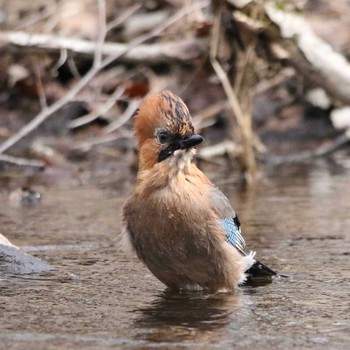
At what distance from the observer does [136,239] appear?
5242 mm

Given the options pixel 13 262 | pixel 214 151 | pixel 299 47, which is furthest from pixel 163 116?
pixel 214 151

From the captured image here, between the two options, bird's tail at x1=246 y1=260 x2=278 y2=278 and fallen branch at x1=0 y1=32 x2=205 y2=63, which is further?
fallen branch at x1=0 y1=32 x2=205 y2=63

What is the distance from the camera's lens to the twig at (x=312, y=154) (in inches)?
392

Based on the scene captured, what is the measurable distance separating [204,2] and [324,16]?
2574mm

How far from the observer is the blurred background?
29.1 feet

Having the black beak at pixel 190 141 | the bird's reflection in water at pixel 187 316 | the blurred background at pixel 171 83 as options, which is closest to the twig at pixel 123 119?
the blurred background at pixel 171 83

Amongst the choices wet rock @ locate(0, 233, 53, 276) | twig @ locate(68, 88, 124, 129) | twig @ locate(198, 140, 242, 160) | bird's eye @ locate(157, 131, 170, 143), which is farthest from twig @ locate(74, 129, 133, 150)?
bird's eye @ locate(157, 131, 170, 143)

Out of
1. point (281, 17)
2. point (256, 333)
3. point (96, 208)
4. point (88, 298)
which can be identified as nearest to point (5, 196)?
point (96, 208)

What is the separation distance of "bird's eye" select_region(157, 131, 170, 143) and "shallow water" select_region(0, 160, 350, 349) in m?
0.71

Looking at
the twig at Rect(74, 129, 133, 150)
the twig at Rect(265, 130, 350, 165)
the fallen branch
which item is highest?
the fallen branch

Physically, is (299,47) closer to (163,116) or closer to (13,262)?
(163,116)

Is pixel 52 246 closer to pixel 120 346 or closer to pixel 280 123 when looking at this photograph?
pixel 120 346

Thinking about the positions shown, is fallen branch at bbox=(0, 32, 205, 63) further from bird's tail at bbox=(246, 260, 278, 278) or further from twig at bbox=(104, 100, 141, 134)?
bird's tail at bbox=(246, 260, 278, 278)

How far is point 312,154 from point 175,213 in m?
5.20
